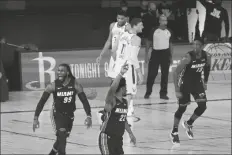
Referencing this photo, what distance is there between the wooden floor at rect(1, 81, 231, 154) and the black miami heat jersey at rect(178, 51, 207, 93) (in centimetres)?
157

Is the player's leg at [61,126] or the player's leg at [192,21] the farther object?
the player's leg at [192,21]

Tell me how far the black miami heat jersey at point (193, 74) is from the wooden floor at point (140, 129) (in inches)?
61.8

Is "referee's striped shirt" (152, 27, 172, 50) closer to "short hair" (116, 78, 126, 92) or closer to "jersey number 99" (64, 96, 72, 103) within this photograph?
"jersey number 99" (64, 96, 72, 103)

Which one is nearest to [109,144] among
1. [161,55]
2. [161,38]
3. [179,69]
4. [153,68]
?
[179,69]

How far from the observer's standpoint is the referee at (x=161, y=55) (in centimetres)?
2248

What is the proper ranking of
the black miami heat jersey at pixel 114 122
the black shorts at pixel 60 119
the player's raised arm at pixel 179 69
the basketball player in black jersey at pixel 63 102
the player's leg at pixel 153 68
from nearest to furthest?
the black miami heat jersey at pixel 114 122, the basketball player in black jersey at pixel 63 102, the black shorts at pixel 60 119, the player's raised arm at pixel 179 69, the player's leg at pixel 153 68

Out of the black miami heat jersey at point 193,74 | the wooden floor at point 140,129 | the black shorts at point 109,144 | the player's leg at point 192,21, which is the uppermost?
the player's leg at point 192,21

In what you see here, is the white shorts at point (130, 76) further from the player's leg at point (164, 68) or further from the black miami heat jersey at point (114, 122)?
the player's leg at point (164, 68)

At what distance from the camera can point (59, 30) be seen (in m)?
29.5

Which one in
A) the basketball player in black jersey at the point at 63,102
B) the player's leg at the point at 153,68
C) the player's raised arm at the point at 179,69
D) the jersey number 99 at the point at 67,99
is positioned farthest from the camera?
the player's leg at the point at 153,68

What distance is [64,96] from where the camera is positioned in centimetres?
1452

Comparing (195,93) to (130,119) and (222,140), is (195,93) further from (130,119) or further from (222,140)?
(130,119)

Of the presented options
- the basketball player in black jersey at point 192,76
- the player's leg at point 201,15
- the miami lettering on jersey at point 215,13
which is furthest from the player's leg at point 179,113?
the player's leg at point 201,15

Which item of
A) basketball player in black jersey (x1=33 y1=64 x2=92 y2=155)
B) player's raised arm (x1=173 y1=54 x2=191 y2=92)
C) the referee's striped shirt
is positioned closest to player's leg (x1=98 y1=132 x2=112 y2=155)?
basketball player in black jersey (x1=33 y1=64 x2=92 y2=155)
